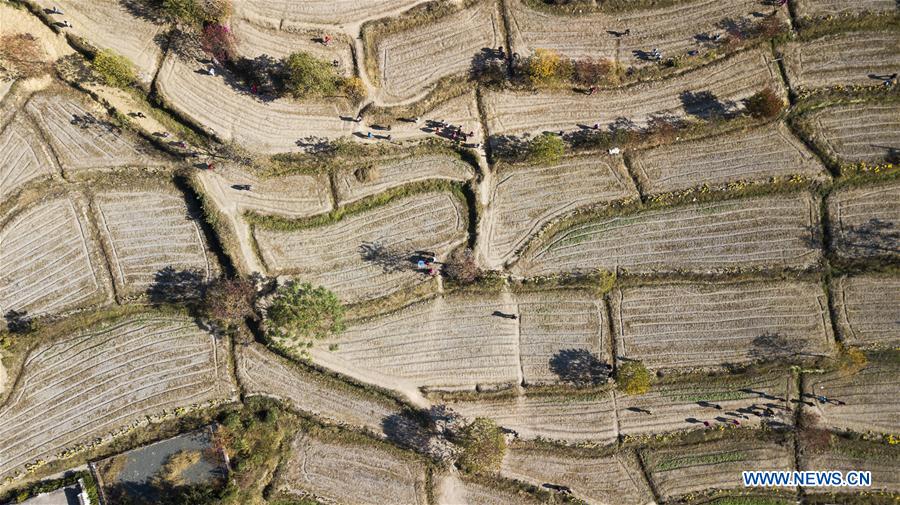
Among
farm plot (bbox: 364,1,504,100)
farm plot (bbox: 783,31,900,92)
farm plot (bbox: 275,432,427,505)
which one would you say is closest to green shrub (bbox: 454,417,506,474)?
farm plot (bbox: 275,432,427,505)

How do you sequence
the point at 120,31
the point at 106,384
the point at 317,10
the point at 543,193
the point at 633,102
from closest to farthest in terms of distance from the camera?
the point at 106,384 → the point at 120,31 → the point at 543,193 → the point at 317,10 → the point at 633,102

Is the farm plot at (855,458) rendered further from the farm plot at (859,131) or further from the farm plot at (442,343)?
the farm plot at (442,343)

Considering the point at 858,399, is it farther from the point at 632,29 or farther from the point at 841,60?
the point at 632,29

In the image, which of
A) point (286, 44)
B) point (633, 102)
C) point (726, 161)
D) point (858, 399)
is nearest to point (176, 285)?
point (286, 44)

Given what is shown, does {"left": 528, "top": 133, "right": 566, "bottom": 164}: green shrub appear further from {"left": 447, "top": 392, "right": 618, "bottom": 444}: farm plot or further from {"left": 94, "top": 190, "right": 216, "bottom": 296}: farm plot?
{"left": 94, "top": 190, "right": 216, "bottom": 296}: farm plot

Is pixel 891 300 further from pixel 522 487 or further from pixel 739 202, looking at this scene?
pixel 522 487

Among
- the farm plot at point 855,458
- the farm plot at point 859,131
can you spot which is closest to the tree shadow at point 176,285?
the farm plot at point 855,458
